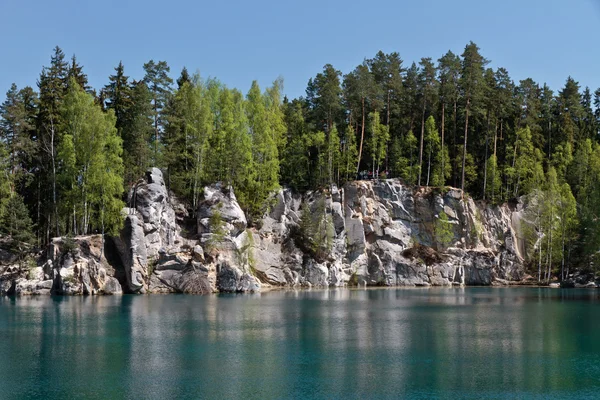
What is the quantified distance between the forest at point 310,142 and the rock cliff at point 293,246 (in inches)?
93.6

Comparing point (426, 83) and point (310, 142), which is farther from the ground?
point (426, 83)

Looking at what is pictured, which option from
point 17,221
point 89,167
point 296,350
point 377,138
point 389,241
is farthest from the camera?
point 377,138

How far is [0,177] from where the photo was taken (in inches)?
2461

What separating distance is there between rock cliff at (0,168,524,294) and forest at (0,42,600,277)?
2.38 meters

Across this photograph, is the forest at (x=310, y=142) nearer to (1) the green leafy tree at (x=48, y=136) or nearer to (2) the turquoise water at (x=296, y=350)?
(1) the green leafy tree at (x=48, y=136)

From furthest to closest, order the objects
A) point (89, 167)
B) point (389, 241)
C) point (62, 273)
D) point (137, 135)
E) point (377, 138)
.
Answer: point (377, 138) → point (389, 241) → point (137, 135) → point (89, 167) → point (62, 273)

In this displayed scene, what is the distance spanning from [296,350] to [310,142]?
51828 mm

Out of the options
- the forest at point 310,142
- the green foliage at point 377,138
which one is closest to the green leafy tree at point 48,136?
the forest at point 310,142

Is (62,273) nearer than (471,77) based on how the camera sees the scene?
Yes

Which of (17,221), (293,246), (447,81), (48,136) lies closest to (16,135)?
(48,136)

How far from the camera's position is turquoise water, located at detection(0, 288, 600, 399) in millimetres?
25875

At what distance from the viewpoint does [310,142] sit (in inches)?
3268

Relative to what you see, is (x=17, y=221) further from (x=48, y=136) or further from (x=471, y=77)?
(x=471, y=77)

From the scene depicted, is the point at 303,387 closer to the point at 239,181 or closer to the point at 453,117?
the point at 239,181
